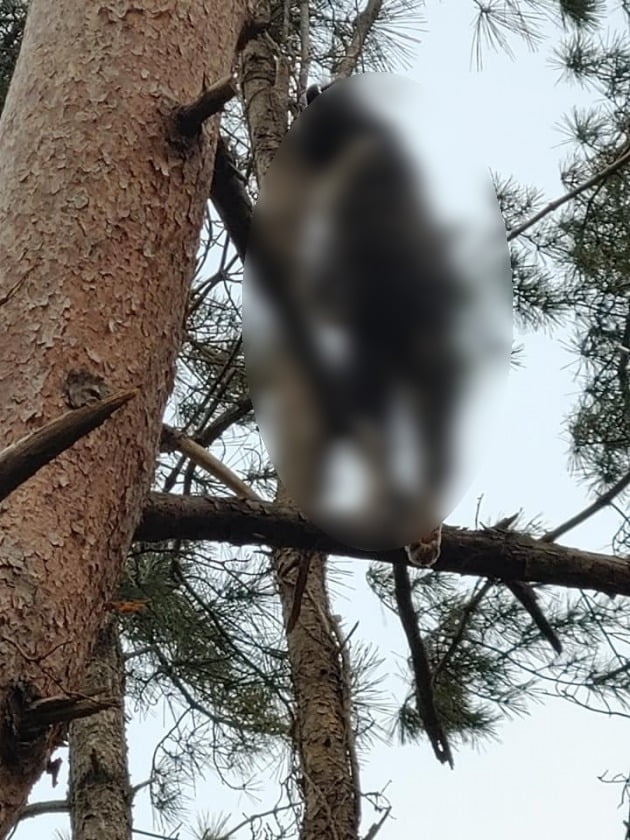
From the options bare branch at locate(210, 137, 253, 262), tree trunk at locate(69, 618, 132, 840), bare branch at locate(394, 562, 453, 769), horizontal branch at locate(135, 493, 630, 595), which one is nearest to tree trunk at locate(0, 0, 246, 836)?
bare branch at locate(210, 137, 253, 262)

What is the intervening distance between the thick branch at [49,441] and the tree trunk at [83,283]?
0.55 ft

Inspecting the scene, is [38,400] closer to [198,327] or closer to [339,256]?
[339,256]

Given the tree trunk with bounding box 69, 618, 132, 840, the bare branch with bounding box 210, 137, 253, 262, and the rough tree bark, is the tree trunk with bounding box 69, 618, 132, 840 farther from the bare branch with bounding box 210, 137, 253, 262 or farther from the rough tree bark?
the bare branch with bounding box 210, 137, 253, 262

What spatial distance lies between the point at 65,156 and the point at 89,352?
0.74 feet

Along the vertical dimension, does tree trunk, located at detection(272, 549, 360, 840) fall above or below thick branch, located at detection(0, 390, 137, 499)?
above

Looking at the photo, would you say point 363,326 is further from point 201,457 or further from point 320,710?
point 320,710

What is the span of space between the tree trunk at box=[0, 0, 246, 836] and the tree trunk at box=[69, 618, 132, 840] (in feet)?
4.33

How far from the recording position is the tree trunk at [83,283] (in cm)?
85

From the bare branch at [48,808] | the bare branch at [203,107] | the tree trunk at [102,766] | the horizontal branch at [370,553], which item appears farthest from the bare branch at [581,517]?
the bare branch at [48,808]

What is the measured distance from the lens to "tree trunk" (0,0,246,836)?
2.78 ft

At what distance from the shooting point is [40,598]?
2.77 feet

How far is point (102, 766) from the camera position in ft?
7.80

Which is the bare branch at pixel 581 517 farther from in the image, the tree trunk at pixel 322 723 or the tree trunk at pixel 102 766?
the tree trunk at pixel 102 766

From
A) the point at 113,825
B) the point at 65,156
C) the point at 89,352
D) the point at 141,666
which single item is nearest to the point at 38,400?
the point at 89,352
